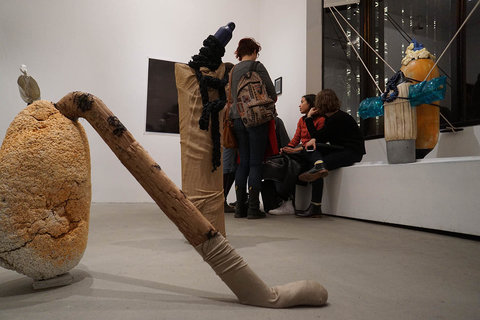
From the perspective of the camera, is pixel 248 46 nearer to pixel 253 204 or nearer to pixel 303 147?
pixel 303 147

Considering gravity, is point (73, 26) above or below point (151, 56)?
above

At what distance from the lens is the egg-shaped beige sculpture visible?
108 centimetres

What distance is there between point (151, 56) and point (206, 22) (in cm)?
118

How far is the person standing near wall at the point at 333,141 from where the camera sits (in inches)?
138

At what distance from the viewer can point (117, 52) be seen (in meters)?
5.23

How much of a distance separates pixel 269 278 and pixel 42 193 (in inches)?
35.1

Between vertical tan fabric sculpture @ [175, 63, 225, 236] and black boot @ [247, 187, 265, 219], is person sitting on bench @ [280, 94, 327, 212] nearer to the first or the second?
black boot @ [247, 187, 265, 219]

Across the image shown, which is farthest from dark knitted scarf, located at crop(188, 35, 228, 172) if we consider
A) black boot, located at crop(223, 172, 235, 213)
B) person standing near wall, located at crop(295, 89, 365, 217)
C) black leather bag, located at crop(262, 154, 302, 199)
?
black boot, located at crop(223, 172, 235, 213)

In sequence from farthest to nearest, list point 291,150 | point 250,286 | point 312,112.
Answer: point 312,112 < point 291,150 < point 250,286

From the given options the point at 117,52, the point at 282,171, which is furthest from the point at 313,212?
the point at 117,52

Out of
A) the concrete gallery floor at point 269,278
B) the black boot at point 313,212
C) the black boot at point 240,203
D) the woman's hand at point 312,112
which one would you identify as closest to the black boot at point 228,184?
the black boot at point 240,203

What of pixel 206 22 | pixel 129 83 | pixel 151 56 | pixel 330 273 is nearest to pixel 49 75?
pixel 129 83

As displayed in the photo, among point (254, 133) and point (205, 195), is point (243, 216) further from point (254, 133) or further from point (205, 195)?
point (205, 195)

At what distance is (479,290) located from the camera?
49.2 inches
